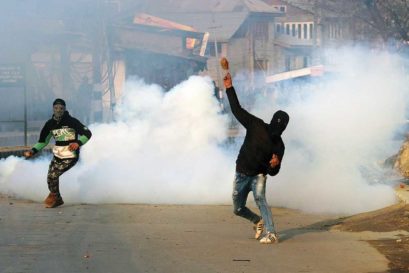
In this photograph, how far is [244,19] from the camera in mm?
52688

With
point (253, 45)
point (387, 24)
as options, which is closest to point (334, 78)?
point (387, 24)

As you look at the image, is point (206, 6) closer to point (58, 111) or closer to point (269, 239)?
point (58, 111)

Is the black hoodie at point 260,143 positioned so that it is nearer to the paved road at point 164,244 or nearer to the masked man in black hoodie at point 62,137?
the paved road at point 164,244

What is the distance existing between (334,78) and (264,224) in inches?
288

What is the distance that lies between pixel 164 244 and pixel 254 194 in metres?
1.11

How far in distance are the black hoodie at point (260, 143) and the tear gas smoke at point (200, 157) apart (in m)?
3.41

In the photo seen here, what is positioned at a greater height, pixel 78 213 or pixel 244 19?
pixel 244 19

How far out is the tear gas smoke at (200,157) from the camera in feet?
44.5

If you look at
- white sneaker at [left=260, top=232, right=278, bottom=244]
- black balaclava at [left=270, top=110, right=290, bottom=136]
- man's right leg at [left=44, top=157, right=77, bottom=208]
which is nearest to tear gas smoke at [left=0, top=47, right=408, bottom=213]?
man's right leg at [left=44, top=157, right=77, bottom=208]

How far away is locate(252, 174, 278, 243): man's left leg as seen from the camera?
9703 millimetres

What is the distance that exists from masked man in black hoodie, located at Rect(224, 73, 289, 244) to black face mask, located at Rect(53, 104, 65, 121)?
3771mm

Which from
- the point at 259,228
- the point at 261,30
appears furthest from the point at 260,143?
the point at 261,30

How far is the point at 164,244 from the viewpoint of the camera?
9.64 metres

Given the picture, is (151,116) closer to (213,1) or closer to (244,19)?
(244,19)
